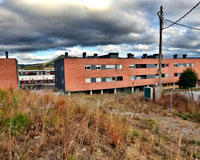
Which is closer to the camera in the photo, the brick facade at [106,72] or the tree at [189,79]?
the brick facade at [106,72]

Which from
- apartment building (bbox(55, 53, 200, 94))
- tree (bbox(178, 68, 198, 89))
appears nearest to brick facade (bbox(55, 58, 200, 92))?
apartment building (bbox(55, 53, 200, 94))

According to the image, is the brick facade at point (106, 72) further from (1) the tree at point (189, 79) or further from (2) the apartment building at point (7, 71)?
(2) the apartment building at point (7, 71)

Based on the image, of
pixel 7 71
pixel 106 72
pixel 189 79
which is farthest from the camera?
pixel 189 79

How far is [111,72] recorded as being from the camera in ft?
126

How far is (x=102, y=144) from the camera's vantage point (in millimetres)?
2848

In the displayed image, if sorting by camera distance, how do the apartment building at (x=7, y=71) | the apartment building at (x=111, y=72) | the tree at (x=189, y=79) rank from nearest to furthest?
the apartment building at (x=7, y=71)
the apartment building at (x=111, y=72)
the tree at (x=189, y=79)

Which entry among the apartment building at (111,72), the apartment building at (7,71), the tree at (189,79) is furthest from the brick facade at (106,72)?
the apartment building at (7,71)

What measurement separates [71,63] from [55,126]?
31670 millimetres

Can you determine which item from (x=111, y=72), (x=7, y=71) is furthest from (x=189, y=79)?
(x=7, y=71)

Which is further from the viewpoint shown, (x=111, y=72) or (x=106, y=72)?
(x=111, y=72)

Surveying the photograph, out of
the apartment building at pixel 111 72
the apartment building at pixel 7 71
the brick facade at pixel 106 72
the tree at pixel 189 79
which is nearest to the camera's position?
the apartment building at pixel 7 71

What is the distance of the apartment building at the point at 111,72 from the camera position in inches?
1333

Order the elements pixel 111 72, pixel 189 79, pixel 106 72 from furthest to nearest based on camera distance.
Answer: pixel 189 79 < pixel 111 72 < pixel 106 72

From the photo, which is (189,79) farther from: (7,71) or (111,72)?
(7,71)
